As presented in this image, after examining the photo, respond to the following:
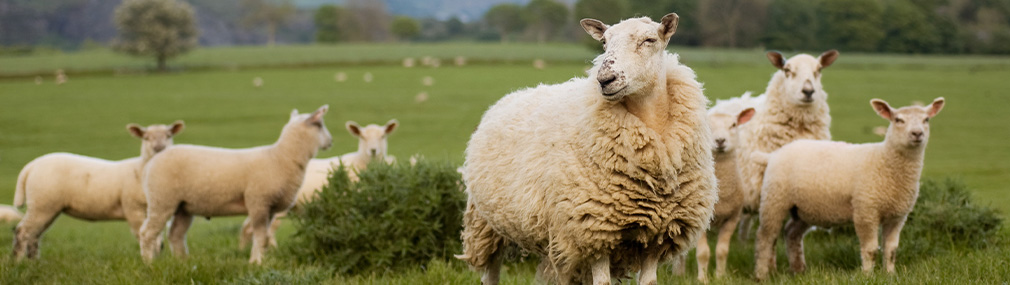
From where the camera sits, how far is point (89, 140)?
122 ft

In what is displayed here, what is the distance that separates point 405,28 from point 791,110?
137 m

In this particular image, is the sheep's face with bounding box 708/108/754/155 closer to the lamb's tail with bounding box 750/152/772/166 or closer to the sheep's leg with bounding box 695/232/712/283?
the lamb's tail with bounding box 750/152/772/166

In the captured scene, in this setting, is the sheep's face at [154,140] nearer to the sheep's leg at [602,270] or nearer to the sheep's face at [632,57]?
the sheep's leg at [602,270]

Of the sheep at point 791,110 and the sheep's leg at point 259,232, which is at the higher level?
the sheep at point 791,110

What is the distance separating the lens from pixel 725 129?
25.1 ft

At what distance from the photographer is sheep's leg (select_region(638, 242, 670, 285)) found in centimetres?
499

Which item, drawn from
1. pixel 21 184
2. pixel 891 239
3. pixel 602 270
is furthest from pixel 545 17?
pixel 602 270

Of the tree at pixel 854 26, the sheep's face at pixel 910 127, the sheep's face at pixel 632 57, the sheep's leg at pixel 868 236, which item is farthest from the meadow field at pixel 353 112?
the tree at pixel 854 26

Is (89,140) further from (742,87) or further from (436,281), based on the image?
(436,281)

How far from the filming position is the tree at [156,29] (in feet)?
206

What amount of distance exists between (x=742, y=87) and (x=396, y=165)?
1572 inches

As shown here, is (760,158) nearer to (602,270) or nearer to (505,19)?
(602,270)

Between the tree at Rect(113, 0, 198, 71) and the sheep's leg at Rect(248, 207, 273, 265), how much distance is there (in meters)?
58.0

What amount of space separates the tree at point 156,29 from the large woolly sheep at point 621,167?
62618 mm
